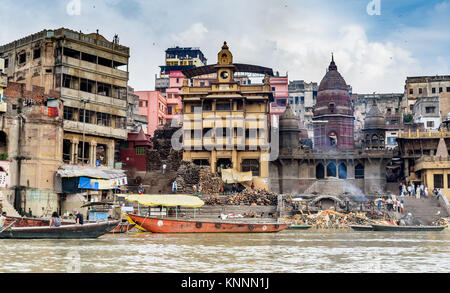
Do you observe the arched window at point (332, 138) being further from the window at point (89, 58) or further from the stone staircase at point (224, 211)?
the window at point (89, 58)

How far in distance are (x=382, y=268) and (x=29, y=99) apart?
3738cm

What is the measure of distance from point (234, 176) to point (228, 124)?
5957 millimetres

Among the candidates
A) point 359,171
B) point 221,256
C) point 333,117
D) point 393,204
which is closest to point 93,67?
point 333,117

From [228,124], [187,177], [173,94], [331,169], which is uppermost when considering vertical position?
[173,94]

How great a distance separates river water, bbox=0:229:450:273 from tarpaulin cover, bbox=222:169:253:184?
89.1 ft

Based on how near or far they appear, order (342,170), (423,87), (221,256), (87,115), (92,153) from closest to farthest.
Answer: (221,256), (92,153), (87,115), (342,170), (423,87)

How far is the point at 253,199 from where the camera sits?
50125mm

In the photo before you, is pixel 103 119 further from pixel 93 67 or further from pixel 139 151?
pixel 139 151

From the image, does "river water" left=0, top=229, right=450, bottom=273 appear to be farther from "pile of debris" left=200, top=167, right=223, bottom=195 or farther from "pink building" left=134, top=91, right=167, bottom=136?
"pink building" left=134, top=91, right=167, bottom=136

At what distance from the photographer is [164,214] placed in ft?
146

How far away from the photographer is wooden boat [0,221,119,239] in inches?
1175

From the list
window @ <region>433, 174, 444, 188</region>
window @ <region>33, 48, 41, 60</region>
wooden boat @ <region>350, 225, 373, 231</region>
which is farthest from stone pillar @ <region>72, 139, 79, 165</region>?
window @ <region>433, 174, 444, 188</region>

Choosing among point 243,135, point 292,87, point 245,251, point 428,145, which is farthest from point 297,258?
point 292,87
